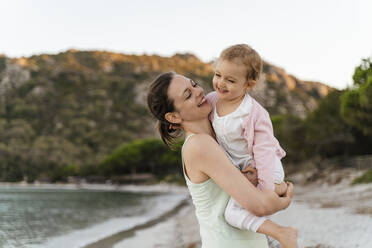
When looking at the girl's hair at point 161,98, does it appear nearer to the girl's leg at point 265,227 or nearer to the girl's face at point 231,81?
the girl's face at point 231,81

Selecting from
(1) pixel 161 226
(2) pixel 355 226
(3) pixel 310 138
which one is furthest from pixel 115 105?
(2) pixel 355 226

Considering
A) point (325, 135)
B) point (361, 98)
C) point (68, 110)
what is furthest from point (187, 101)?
point (68, 110)

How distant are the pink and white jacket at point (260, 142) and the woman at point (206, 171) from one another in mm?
86

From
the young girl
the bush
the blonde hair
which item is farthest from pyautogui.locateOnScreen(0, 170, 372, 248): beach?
the bush

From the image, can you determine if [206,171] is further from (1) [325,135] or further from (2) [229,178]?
(1) [325,135]

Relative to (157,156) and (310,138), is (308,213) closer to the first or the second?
(310,138)

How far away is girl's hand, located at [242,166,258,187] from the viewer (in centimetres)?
186

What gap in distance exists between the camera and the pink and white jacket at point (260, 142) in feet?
5.95

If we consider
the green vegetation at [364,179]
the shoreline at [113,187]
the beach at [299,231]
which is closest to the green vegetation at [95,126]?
the shoreline at [113,187]

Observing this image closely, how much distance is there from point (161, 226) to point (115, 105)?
88.1 m

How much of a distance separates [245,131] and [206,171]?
0.96 ft

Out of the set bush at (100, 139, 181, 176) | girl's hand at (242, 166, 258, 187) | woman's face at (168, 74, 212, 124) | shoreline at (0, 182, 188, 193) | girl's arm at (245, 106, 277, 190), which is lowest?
shoreline at (0, 182, 188, 193)

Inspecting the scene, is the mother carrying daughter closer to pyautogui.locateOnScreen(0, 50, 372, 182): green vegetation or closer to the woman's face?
the woman's face

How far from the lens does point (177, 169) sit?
195 feet
